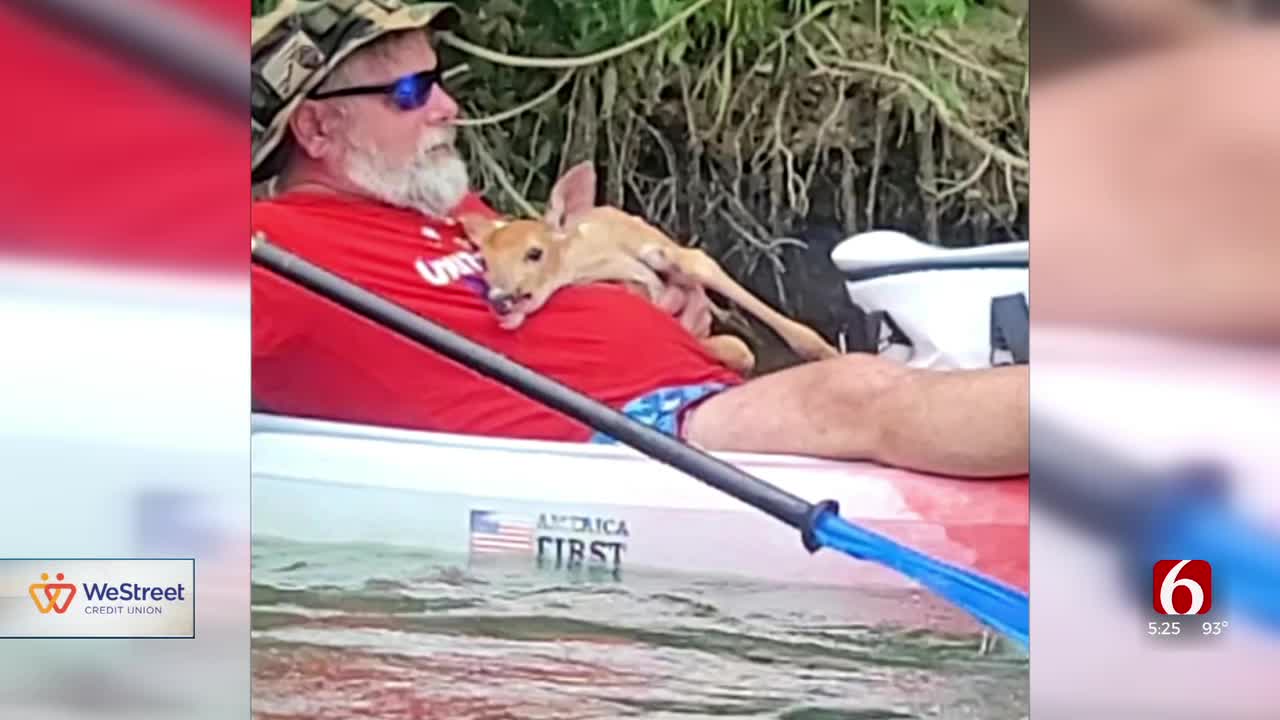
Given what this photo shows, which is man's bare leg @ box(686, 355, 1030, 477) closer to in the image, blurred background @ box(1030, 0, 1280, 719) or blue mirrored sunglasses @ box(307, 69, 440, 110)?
blurred background @ box(1030, 0, 1280, 719)

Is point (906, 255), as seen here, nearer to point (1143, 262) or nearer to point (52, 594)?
point (1143, 262)

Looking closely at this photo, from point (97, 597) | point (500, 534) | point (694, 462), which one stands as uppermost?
point (694, 462)

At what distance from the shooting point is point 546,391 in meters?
3.20

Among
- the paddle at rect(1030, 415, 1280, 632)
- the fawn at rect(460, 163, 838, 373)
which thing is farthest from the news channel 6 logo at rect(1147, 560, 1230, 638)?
the fawn at rect(460, 163, 838, 373)

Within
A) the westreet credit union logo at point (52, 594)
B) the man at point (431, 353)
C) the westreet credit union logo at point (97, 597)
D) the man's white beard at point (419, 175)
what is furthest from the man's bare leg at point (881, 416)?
the westreet credit union logo at point (52, 594)

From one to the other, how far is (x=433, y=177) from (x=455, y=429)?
48 cm

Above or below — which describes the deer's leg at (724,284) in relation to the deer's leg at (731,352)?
above

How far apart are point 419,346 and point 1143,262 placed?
139 centimetres

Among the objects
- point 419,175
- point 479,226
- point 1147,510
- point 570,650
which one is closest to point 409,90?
point 419,175

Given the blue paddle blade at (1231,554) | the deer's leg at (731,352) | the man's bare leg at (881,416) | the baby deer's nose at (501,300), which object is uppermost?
the baby deer's nose at (501,300)

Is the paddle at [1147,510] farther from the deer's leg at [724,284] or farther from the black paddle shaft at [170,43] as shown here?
the black paddle shaft at [170,43]

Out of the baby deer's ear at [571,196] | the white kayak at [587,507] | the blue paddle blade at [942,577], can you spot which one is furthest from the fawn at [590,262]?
the blue paddle blade at [942,577]

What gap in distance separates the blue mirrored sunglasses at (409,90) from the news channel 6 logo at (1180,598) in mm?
1662

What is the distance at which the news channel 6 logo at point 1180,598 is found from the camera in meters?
3.22
